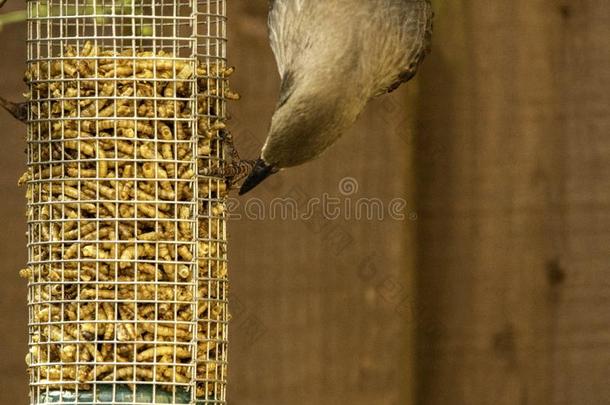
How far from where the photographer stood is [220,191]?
20.6ft

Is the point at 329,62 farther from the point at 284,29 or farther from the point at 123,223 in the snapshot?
the point at 123,223

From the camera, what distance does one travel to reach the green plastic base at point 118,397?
6023mm

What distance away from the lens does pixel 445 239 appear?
6551 millimetres

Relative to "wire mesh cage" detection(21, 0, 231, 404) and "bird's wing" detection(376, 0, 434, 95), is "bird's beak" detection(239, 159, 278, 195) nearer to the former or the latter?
"wire mesh cage" detection(21, 0, 231, 404)

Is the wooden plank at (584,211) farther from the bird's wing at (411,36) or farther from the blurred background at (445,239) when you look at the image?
the bird's wing at (411,36)

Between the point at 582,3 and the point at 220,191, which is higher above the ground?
the point at 582,3

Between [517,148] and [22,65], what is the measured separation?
166cm

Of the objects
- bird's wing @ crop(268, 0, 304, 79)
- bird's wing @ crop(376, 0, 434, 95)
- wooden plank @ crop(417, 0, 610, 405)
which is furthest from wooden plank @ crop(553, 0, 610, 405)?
bird's wing @ crop(268, 0, 304, 79)

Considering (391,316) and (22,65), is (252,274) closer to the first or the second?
(391,316)

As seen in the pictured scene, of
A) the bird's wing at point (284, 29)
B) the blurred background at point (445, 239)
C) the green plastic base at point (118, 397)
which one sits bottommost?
the green plastic base at point (118, 397)

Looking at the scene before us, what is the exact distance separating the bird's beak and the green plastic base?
677 millimetres

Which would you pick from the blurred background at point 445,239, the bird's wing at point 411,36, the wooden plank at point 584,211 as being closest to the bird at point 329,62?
the bird's wing at point 411,36

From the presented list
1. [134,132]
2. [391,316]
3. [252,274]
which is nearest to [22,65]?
[134,132]

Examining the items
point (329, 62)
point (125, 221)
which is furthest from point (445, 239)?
point (125, 221)
